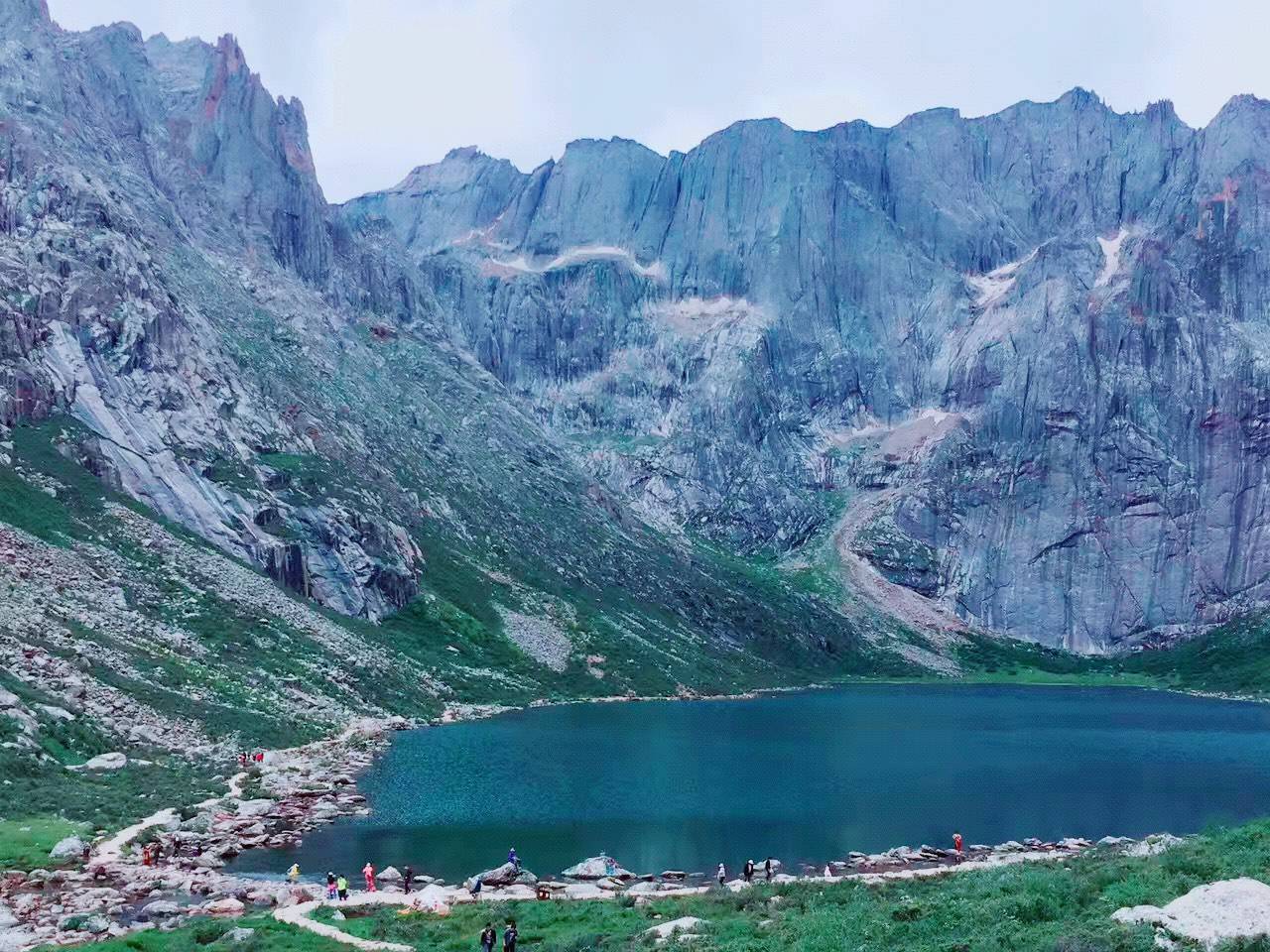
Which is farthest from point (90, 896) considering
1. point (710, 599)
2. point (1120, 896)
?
point (710, 599)

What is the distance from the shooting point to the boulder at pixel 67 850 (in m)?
41.3

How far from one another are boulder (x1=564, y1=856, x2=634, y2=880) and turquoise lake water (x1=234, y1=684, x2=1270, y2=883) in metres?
1.98

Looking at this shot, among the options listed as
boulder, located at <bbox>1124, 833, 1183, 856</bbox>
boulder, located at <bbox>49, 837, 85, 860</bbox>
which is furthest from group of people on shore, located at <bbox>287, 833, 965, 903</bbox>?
boulder, located at <bbox>1124, 833, 1183, 856</bbox>

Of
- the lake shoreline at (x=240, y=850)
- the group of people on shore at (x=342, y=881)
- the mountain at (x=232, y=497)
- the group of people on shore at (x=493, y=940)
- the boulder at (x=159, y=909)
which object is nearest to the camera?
the group of people on shore at (x=493, y=940)

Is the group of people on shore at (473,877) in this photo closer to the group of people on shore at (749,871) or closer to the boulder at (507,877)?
the group of people on shore at (749,871)

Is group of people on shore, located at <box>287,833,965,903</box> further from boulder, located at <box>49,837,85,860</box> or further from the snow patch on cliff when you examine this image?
the snow patch on cliff

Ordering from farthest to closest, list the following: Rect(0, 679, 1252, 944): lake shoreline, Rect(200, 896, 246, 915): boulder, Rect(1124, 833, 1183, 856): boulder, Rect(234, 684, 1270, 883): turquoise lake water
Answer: Rect(234, 684, 1270, 883): turquoise lake water → Rect(1124, 833, 1183, 856): boulder → Rect(0, 679, 1252, 944): lake shoreline → Rect(200, 896, 246, 915): boulder

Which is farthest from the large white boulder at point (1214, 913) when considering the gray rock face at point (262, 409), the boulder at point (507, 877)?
the gray rock face at point (262, 409)

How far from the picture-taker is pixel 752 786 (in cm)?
7731

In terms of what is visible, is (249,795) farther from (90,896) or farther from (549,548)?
(549,548)

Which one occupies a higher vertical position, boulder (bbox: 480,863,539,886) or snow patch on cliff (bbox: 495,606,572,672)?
snow patch on cliff (bbox: 495,606,572,672)

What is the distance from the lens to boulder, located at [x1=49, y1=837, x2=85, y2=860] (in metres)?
41.3

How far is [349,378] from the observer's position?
17325 cm

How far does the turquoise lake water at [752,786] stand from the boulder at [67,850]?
7.43 m
